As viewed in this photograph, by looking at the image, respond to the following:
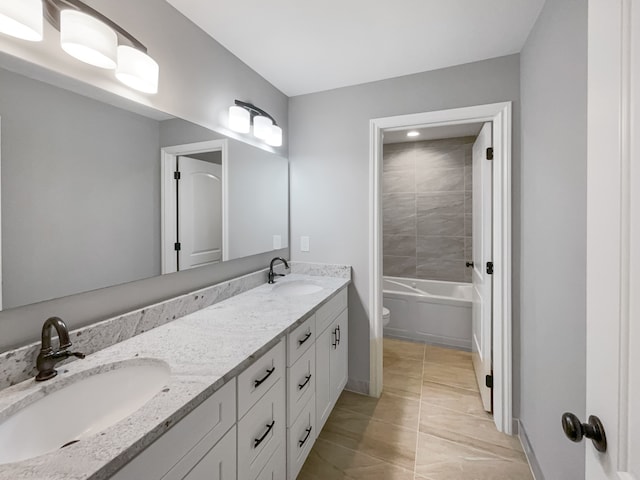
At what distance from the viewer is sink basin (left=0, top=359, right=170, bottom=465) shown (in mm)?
744

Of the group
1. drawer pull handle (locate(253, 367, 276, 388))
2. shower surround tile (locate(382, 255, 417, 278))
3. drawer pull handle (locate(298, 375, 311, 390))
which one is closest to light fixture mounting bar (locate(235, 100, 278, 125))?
drawer pull handle (locate(253, 367, 276, 388))

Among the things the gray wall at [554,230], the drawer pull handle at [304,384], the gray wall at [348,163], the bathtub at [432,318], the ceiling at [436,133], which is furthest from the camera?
the ceiling at [436,133]

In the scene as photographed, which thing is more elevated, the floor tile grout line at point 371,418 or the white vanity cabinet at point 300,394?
the white vanity cabinet at point 300,394

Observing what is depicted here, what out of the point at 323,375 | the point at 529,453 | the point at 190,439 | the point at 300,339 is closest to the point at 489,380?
the point at 529,453

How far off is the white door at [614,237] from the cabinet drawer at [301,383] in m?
1.04

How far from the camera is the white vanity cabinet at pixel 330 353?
65.8 inches

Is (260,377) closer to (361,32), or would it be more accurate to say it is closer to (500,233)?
(500,233)

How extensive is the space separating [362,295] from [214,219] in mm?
1227

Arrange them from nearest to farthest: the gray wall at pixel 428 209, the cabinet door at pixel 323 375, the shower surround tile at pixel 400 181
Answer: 1. the cabinet door at pixel 323 375
2. the gray wall at pixel 428 209
3. the shower surround tile at pixel 400 181

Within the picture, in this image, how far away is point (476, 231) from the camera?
95.3 inches

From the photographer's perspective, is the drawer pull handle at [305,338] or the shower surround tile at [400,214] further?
the shower surround tile at [400,214]

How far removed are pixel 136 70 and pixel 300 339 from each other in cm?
136

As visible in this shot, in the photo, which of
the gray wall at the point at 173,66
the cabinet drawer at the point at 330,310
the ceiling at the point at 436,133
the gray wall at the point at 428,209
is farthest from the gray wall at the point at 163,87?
the gray wall at the point at 428,209

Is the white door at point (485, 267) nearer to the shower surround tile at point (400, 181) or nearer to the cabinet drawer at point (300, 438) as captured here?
the cabinet drawer at point (300, 438)
